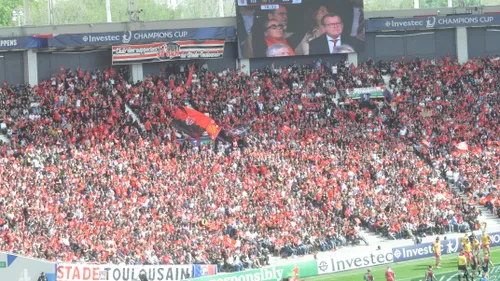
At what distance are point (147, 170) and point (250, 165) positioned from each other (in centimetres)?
555

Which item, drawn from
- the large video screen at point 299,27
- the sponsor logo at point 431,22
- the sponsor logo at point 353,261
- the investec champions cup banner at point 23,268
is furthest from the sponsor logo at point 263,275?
the sponsor logo at point 431,22

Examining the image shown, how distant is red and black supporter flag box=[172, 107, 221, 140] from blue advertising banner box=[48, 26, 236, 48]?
17.4ft

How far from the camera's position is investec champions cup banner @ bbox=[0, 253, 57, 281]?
114 feet

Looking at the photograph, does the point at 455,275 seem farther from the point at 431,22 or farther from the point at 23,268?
the point at 431,22

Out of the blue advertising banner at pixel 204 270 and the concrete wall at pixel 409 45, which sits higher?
the concrete wall at pixel 409 45

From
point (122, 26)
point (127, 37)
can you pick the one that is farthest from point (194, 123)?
point (122, 26)

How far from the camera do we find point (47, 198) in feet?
133

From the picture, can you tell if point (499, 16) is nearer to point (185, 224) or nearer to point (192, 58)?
point (192, 58)

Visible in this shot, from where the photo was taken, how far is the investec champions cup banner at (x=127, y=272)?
115ft

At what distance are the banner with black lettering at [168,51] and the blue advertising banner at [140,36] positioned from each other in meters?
0.29

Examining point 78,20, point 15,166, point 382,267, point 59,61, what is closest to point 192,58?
point 59,61

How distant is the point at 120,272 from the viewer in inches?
1404

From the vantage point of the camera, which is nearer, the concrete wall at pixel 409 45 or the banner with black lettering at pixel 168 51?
the banner with black lettering at pixel 168 51

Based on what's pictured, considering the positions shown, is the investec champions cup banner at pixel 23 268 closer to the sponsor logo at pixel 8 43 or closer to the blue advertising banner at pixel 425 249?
the blue advertising banner at pixel 425 249
